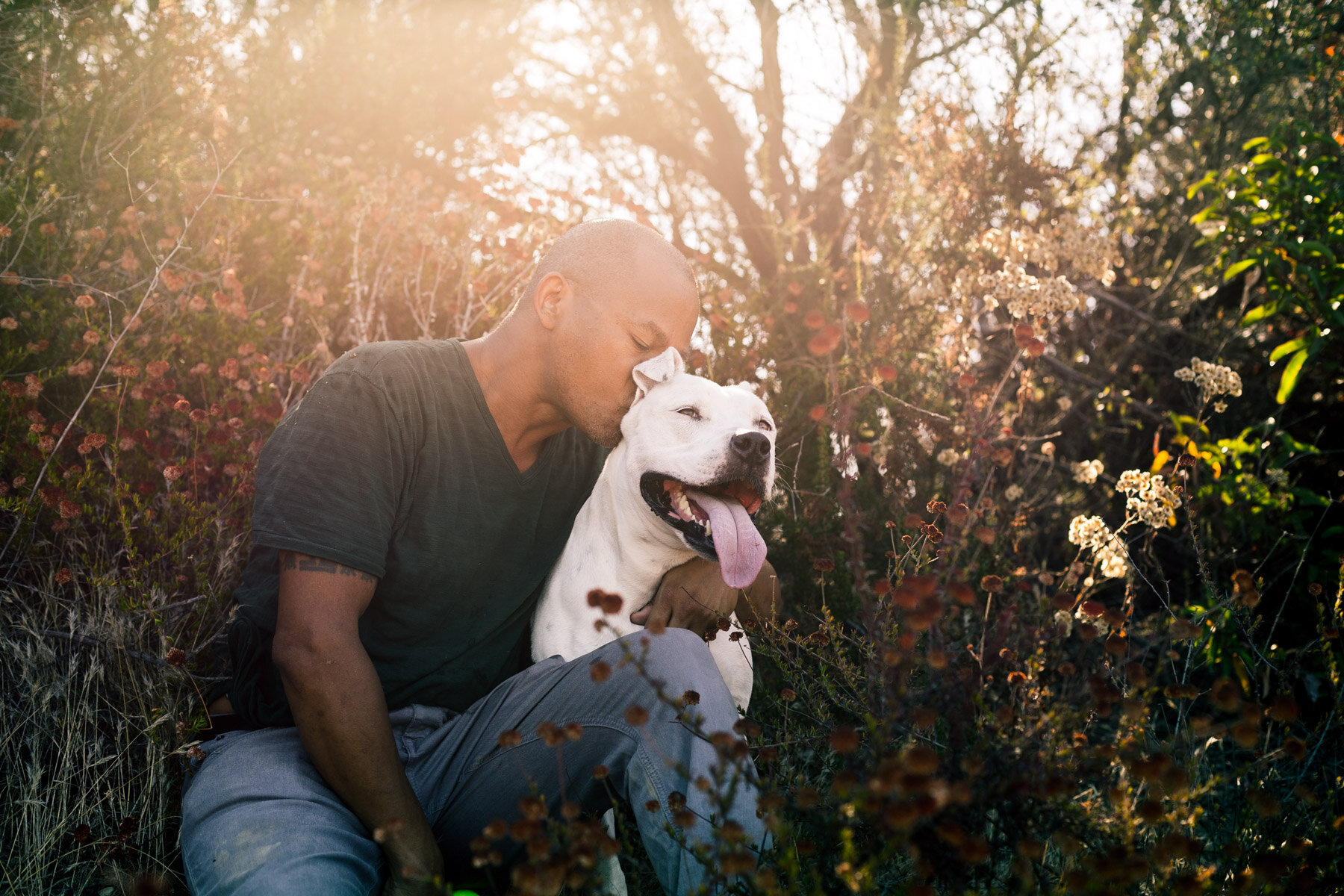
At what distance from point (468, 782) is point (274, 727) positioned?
504 mm

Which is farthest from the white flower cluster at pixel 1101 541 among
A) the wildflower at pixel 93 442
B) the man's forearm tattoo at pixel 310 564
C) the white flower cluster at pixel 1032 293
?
the wildflower at pixel 93 442

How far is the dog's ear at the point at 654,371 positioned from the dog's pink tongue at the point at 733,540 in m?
0.33

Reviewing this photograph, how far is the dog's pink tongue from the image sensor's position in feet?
7.16

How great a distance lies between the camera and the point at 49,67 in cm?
408

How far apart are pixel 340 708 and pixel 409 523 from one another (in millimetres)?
554

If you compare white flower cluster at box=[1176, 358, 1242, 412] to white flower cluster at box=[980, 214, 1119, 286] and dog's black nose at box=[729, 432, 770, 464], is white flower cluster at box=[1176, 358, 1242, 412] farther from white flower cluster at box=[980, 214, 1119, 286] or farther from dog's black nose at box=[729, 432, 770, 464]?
dog's black nose at box=[729, 432, 770, 464]

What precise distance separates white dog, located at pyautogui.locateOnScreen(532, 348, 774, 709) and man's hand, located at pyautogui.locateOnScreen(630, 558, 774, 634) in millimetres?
59

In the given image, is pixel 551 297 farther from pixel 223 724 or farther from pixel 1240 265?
pixel 1240 265

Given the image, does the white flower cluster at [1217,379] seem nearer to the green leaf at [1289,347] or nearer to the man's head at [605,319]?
the green leaf at [1289,347]

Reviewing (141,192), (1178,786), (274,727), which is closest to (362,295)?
(141,192)

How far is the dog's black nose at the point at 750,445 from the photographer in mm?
2289

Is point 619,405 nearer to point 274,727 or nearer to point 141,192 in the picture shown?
point 274,727

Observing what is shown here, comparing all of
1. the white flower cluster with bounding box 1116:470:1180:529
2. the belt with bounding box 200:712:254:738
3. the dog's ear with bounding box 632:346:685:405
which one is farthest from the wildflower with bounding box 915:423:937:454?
the belt with bounding box 200:712:254:738

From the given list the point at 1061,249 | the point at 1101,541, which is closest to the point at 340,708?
the point at 1101,541
